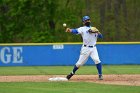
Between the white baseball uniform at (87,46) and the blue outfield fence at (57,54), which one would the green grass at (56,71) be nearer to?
the blue outfield fence at (57,54)

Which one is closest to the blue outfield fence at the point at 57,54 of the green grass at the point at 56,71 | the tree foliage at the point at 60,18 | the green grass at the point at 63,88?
the green grass at the point at 56,71

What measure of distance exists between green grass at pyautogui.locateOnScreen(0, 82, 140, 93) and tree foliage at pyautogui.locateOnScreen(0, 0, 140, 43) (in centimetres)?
2743

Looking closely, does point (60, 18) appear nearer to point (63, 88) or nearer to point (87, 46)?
point (87, 46)

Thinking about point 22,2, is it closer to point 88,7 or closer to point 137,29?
point 88,7

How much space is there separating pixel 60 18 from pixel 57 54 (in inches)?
761

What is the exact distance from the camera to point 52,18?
43.1m

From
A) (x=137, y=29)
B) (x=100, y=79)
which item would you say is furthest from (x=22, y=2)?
(x=100, y=79)

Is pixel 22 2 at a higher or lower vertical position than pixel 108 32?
higher

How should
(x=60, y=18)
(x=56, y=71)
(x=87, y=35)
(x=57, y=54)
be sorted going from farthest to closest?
(x=60, y=18) < (x=57, y=54) < (x=56, y=71) < (x=87, y=35)

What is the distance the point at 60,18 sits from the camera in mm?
44062

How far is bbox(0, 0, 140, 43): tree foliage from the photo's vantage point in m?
42.2

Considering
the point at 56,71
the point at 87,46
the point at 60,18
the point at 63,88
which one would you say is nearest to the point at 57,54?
the point at 56,71

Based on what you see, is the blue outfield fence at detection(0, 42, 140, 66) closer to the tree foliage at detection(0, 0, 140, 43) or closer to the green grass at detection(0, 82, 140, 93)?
the green grass at detection(0, 82, 140, 93)

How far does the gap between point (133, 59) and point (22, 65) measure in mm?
5963
